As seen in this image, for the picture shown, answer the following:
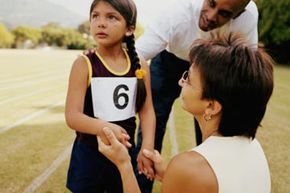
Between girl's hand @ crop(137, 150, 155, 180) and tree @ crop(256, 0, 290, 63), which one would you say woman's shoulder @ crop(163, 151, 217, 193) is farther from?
tree @ crop(256, 0, 290, 63)

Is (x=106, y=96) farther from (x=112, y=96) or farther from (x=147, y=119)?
(x=147, y=119)

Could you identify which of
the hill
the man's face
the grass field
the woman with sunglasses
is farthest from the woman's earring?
the hill

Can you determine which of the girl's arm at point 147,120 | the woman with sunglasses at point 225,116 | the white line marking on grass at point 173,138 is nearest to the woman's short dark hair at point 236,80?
the woman with sunglasses at point 225,116

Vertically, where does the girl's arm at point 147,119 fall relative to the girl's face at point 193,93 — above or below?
below

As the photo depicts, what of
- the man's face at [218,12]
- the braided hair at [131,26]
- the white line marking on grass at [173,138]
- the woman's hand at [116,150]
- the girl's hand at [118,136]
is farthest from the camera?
the white line marking on grass at [173,138]

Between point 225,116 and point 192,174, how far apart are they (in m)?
0.26

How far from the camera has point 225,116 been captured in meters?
1.55

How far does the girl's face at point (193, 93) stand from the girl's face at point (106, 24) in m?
0.51

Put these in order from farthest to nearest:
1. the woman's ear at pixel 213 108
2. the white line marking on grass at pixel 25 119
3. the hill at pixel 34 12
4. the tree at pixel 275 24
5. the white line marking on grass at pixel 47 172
Answer: 1. the hill at pixel 34 12
2. the tree at pixel 275 24
3. the white line marking on grass at pixel 25 119
4. the white line marking on grass at pixel 47 172
5. the woman's ear at pixel 213 108

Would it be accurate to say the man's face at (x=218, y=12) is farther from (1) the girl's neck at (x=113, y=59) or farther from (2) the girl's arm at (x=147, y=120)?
(1) the girl's neck at (x=113, y=59)

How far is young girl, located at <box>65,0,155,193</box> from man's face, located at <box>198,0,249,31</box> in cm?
65

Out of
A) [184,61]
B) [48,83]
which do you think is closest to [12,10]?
[48,83]

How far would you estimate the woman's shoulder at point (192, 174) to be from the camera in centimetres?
141

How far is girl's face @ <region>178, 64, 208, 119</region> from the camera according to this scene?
1.58 meters
